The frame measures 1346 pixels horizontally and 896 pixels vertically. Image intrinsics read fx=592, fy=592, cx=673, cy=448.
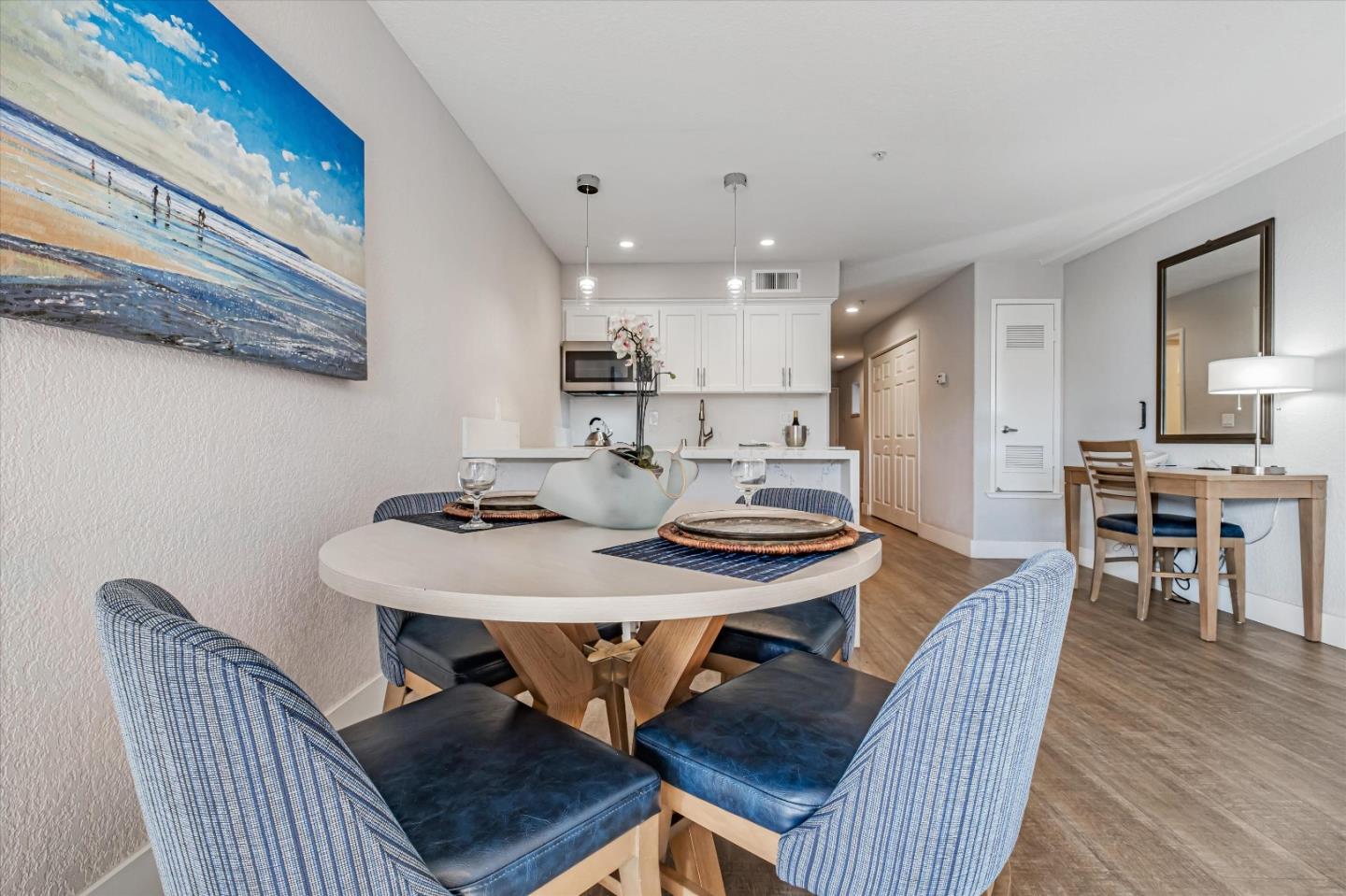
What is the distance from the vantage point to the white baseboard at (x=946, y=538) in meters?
5.04

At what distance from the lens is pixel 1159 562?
12.1 ft

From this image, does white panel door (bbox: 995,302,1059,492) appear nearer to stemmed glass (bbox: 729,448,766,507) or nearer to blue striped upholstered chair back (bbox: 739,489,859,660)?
blue striped upholstered chair back (bbox: 739,489,859,660)

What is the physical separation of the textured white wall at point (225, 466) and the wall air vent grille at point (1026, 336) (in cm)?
430

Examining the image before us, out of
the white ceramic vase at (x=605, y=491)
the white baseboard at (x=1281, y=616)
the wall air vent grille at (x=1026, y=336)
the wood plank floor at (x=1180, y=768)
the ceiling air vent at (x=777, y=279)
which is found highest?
the ceiling air vent at (x=777, y=279)

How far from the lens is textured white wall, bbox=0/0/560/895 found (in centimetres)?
100

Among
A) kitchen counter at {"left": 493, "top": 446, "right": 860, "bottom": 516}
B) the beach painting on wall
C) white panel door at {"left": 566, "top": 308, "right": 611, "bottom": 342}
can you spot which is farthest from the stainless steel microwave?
the beach painting on wall

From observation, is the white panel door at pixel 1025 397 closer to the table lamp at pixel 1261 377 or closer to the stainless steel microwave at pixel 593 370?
the table lamp at pixel 1261 377

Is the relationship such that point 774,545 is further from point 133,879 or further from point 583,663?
point 133,879

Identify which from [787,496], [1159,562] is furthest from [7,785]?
[1159,562]

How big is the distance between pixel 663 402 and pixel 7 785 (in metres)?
4.46

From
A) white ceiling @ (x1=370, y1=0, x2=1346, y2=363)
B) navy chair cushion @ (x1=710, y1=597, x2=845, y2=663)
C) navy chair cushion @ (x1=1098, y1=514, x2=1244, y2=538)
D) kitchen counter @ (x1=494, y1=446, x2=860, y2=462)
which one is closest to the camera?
navy chair cushion @ (x1=710, y1=597, x2=845, y2=663)

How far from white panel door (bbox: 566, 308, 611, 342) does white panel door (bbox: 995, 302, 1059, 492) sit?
3312 mm

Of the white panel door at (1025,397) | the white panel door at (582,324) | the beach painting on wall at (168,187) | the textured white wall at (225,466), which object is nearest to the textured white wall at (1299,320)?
the white panel door at (1025,397)

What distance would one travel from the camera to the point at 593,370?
4691 millimetres
